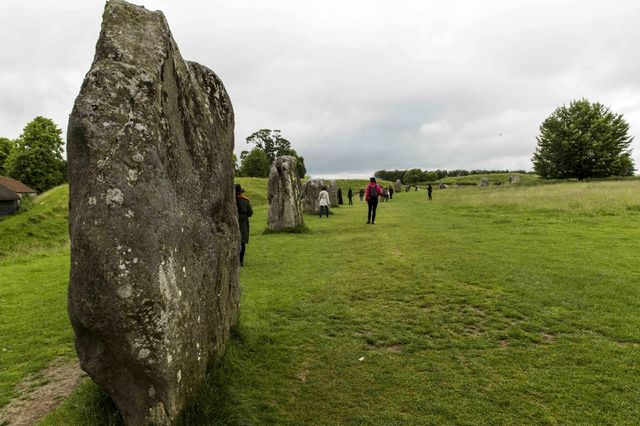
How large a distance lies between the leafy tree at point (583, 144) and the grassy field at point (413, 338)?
50.1m

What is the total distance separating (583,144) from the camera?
54844mm

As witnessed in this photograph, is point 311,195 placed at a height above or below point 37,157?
below

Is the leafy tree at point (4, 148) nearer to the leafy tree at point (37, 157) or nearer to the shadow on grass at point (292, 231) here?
the leafy tree at point (37, 157)

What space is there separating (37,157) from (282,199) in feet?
204

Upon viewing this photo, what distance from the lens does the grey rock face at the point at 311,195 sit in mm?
29828

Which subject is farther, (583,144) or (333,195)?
(583,144)

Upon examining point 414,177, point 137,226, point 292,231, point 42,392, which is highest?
point 414,177

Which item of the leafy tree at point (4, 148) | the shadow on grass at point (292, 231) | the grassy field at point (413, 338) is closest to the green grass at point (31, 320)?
the grassy field at point (413, 338)

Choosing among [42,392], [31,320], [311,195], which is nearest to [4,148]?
[311,195]

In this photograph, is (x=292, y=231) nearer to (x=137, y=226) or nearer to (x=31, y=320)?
(x=31, y=320)

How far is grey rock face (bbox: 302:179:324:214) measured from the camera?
2983 centimetres

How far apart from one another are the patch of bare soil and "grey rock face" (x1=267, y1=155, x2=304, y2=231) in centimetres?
1268

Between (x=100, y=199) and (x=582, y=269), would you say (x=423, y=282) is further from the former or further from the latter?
(x=100, y=199)

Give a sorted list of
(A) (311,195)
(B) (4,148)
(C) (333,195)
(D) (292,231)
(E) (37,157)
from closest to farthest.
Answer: (D) (292,231), (A) (311,195), (C) (333,195), (E) (37,157), (B) (4,148)
